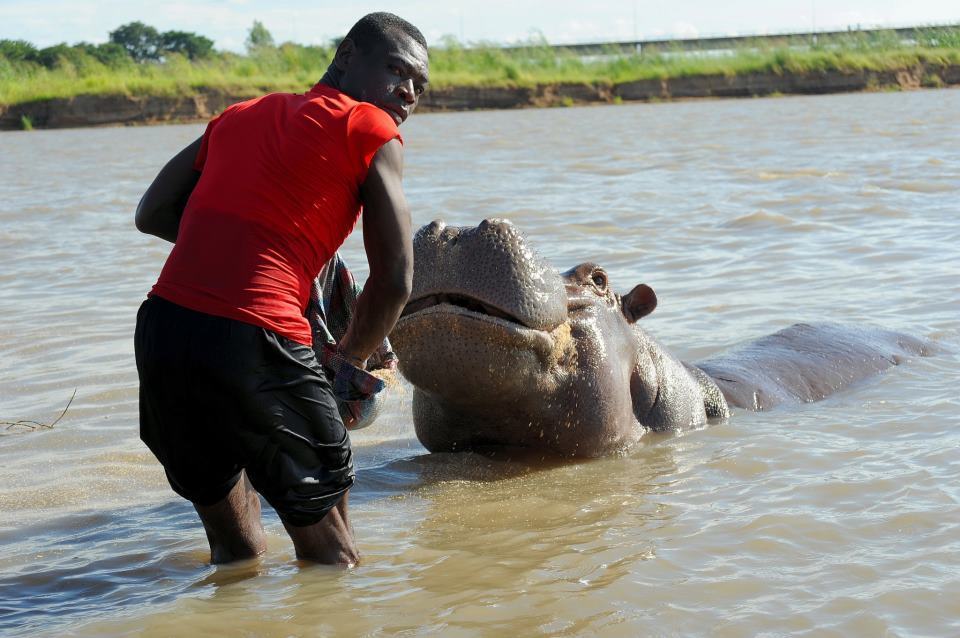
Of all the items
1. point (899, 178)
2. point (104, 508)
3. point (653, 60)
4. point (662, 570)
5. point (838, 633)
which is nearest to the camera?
point (838, 633)

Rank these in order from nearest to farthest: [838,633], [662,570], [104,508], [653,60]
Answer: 1. [838,633]
2. [662,570]
3. [104,508]
4. [653,60]

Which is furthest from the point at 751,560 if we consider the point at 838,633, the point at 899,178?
the point at 899,178

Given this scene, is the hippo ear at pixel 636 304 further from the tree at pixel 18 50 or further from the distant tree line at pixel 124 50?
the tree at pixel 18 50

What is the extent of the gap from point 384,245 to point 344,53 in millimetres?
506

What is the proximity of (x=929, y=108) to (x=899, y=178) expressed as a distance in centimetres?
1387

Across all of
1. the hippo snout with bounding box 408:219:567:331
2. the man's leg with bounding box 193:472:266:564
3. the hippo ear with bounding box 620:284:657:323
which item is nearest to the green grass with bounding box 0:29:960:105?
the hippo ear with bounding box 620:284:657:323

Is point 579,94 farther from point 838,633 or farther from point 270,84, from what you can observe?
point 838,633

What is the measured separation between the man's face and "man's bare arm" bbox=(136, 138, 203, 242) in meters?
0.39

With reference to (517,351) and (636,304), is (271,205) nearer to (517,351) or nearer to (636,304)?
(517,351)

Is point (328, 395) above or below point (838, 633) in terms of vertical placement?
above

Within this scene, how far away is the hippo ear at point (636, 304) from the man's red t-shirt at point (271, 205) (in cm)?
173

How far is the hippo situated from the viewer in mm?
3453

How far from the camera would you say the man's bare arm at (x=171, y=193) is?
2928 mm

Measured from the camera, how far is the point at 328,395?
9.15 feet
